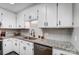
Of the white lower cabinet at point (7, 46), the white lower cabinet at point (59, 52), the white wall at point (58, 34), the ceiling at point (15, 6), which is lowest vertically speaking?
the white lower cabinet at point (59, 52)

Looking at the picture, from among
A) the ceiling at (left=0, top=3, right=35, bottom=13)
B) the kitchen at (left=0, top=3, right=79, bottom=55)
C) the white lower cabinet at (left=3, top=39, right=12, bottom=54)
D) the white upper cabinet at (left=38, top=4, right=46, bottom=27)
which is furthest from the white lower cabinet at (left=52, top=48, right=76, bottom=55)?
the ceiling at (left=0, top=3, right=35, bottom=13)

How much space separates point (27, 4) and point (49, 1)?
32 centimetres

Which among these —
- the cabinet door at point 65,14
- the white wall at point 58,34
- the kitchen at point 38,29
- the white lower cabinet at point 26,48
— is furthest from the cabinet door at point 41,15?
the white lower cabinet at point 26,48

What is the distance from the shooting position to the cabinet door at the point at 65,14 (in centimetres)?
135

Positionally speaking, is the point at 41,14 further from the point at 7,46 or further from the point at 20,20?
the point at 7,46

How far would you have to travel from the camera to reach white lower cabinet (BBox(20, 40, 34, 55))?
1.37 m

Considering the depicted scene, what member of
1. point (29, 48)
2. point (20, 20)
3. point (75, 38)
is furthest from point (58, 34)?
point (20, 20)

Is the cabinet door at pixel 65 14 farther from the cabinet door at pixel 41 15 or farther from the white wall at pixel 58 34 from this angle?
the cabinet door at pixel 41 15

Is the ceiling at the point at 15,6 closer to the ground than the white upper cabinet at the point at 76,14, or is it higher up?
higher up

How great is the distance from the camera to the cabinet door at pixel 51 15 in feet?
4.49

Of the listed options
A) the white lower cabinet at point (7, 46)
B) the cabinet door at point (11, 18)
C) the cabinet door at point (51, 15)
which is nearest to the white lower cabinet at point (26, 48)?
the white lower cabinet at point (7, 46)

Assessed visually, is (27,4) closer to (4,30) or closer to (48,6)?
(48,6)

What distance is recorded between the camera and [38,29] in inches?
54.4

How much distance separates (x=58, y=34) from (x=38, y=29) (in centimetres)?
31
